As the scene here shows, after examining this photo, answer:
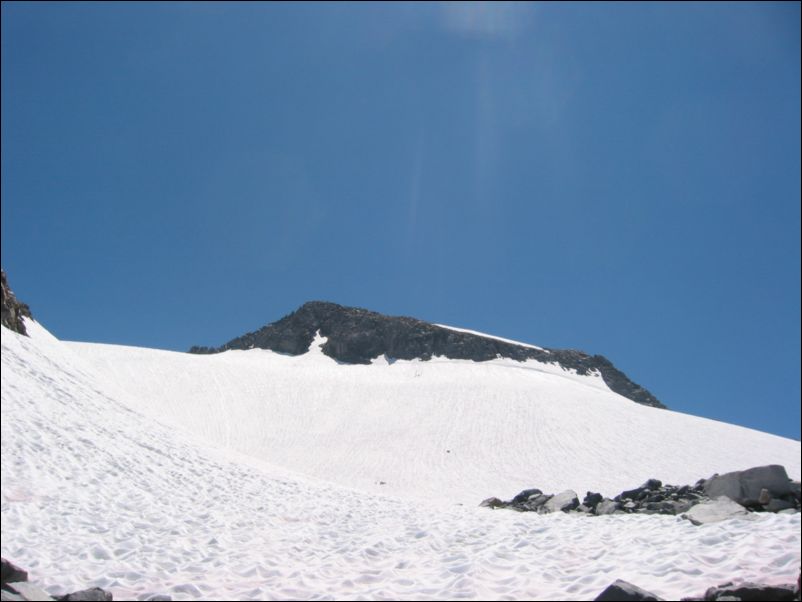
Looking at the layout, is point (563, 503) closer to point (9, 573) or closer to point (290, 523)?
point (290, 523)

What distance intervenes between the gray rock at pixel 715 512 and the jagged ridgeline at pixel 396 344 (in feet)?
196

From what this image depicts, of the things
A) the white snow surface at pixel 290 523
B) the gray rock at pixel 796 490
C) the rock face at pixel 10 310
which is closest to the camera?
the white snow surface at pixel 290 523

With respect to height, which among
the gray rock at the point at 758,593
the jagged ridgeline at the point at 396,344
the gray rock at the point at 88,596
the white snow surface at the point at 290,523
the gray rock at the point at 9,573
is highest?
the jagged ridgeline at the point at 396,344

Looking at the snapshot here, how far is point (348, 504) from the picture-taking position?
13523 mm

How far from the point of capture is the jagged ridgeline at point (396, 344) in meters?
71.6

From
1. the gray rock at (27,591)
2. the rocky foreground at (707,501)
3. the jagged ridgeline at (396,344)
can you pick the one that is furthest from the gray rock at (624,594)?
the jagged ridgeline at (396,344)

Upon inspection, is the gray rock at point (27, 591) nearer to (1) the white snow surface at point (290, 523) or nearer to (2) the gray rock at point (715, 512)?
(1) the white snow surface at point (290, 523)

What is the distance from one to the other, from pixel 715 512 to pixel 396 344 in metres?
63.9

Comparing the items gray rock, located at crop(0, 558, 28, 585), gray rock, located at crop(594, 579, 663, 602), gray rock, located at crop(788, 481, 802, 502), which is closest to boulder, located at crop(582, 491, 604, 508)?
gray rock, located at crop(788, 481, 802, 502)

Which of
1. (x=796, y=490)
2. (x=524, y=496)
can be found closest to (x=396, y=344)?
(x=524, y=496)

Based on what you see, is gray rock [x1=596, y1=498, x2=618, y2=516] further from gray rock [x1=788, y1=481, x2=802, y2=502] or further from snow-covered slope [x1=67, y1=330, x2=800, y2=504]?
snow-covered slope [x1=67, y1=330, x2=800, y2=504]

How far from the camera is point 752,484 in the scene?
35.8ft

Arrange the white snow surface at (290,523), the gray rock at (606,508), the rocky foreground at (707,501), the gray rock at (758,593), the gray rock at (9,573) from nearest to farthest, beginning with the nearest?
the gray rock at (758,593) → the gray rock at (9,573) → the white snow surface at (290,523) → the rocky foreground at (707,501) → the gray rock at (606,508)

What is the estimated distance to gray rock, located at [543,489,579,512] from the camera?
Result: 12930mm
